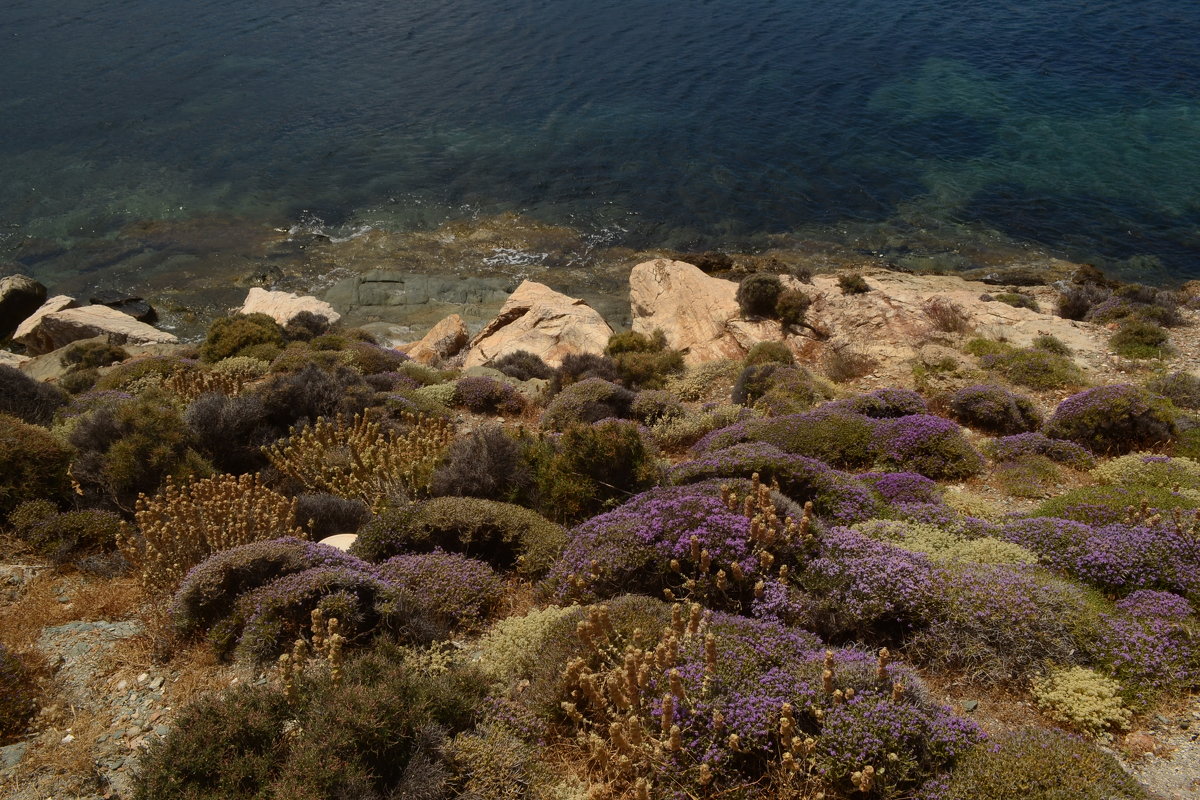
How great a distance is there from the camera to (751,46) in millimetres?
53688

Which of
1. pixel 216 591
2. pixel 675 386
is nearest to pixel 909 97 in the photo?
pixel 675 386

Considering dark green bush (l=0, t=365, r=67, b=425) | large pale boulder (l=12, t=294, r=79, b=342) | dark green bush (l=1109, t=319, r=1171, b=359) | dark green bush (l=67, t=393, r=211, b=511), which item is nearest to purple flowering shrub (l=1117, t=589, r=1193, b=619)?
dark green bush (l=67, t=393, r=211, b=511)

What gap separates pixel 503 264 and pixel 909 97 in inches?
1120

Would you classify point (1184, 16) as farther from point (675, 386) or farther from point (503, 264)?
point (675, 386)

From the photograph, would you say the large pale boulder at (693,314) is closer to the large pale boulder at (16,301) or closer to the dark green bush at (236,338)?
the dark green bush at (236,338)

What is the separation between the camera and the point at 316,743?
544cm

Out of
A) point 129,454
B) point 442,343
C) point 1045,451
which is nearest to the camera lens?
point 129,454

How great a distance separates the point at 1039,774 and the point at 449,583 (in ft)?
17.7

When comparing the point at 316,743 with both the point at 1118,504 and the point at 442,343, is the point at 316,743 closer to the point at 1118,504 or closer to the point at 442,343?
the point at 1118,504

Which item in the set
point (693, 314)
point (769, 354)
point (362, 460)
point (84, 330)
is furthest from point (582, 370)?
point (84, 330)

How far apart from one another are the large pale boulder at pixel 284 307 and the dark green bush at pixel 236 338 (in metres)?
4.30

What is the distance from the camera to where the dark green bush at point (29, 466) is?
34.1 feet

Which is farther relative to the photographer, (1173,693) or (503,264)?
(503,264)

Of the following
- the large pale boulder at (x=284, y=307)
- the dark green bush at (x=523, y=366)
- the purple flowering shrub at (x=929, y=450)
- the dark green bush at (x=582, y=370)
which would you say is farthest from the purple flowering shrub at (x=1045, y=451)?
the large pale boulder at (x=284, y=307)
